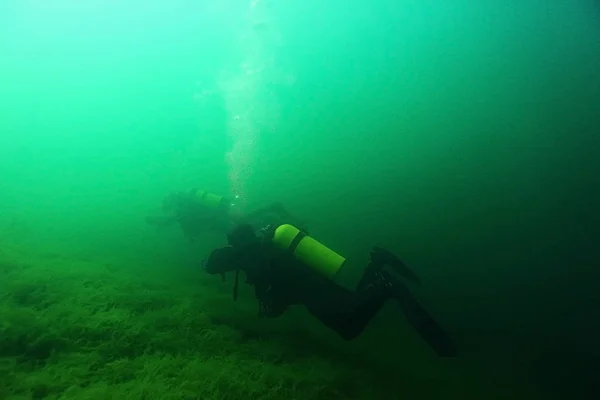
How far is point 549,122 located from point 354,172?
43.8 feet

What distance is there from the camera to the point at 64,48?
106 metres

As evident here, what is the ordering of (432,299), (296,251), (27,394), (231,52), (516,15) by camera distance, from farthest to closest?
(231,52)
(516,15)
(432,299)
(296,251)
(27,394)

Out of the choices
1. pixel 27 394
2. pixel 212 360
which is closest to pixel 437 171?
pixel 212 360

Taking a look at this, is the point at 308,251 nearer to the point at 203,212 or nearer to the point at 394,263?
the point at 394,263

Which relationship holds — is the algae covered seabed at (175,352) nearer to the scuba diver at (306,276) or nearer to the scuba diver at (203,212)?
the scuba diver at (306,276)

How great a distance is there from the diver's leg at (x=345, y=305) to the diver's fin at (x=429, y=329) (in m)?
0.32

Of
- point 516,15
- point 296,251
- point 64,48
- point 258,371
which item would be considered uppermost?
point 64,48

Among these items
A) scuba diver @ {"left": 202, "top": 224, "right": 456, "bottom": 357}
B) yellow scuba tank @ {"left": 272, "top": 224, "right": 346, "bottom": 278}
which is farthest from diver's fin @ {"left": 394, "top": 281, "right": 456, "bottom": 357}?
yellow scuba tank @ {"left": 272, "top": 224, "right": 346, "bottom": 278}

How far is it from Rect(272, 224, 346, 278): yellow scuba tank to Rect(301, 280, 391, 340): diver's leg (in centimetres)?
28

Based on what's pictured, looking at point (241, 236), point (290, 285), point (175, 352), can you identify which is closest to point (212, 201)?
point (241, 236)

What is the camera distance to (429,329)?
12.2ft

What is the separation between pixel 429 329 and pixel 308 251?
2.07 metres

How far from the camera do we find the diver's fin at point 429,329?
3.64 m

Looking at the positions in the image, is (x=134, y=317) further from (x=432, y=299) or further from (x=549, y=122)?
(x=549, y=122)
